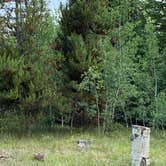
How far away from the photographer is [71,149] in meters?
8.25

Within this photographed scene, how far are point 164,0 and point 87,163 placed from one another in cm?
826

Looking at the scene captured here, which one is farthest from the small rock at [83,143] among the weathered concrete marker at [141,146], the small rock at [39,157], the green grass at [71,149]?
the weathered concrete marker at [141,146]

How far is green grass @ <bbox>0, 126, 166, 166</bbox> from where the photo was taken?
7.02 m

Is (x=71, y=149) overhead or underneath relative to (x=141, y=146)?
underneath

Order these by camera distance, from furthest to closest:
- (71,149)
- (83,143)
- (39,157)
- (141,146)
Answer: (83,143) → (71,149) → (39,157) → (141,146)

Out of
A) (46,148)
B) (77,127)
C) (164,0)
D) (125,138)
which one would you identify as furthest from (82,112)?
(164,0)

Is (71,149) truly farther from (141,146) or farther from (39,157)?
(141,146)

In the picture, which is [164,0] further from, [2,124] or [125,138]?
[2,124]

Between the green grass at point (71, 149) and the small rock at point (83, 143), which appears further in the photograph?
the small rock at point (83, 143)

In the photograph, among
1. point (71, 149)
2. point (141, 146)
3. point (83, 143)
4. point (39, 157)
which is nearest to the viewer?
point (141, 146)

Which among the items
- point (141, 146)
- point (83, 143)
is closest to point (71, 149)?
point (83, 143)

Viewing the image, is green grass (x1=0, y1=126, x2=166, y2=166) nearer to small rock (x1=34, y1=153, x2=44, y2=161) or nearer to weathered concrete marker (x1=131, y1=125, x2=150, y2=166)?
small rock (x1=34, y1=153, x2=44, y2=161)

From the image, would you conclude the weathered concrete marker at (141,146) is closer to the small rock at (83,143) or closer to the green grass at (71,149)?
the green grass at (71,149)

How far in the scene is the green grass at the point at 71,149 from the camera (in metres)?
7.02
